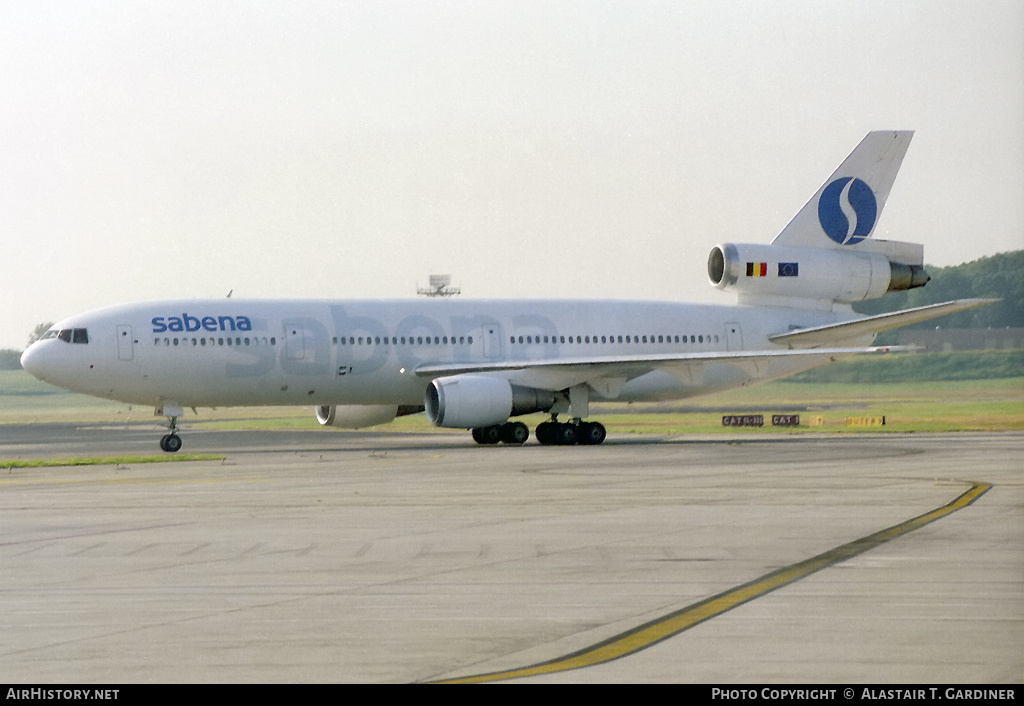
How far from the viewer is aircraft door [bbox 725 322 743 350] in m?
42.1

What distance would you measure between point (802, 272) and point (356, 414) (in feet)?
44.7

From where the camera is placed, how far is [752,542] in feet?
46.8

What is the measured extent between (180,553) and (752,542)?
5.51 m

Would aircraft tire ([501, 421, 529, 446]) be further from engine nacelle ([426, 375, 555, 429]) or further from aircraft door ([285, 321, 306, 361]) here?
aircraft door ([285, 321, 306, 361])

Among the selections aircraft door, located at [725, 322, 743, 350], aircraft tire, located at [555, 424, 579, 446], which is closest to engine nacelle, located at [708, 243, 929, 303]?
aircraft door, located at [725, 322, 743, 350]

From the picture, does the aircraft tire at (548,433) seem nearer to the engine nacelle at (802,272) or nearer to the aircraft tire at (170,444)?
the engine nacelle at (802,272)

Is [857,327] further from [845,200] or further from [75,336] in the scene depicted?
[75,336]

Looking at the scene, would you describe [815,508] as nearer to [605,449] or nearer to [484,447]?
[605,449]

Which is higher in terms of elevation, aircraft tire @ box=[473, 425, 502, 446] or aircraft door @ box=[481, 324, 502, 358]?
aircraft door @ box=[481, 324, 502, 358]

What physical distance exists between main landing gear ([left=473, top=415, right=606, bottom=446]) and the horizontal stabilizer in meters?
7.17

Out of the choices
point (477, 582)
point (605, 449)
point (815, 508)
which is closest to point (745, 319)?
point (605, 449)

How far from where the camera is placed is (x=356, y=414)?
41750 millimetres

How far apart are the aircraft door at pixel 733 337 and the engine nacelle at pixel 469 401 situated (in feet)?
25.4

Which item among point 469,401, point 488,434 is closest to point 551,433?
point 488,434
